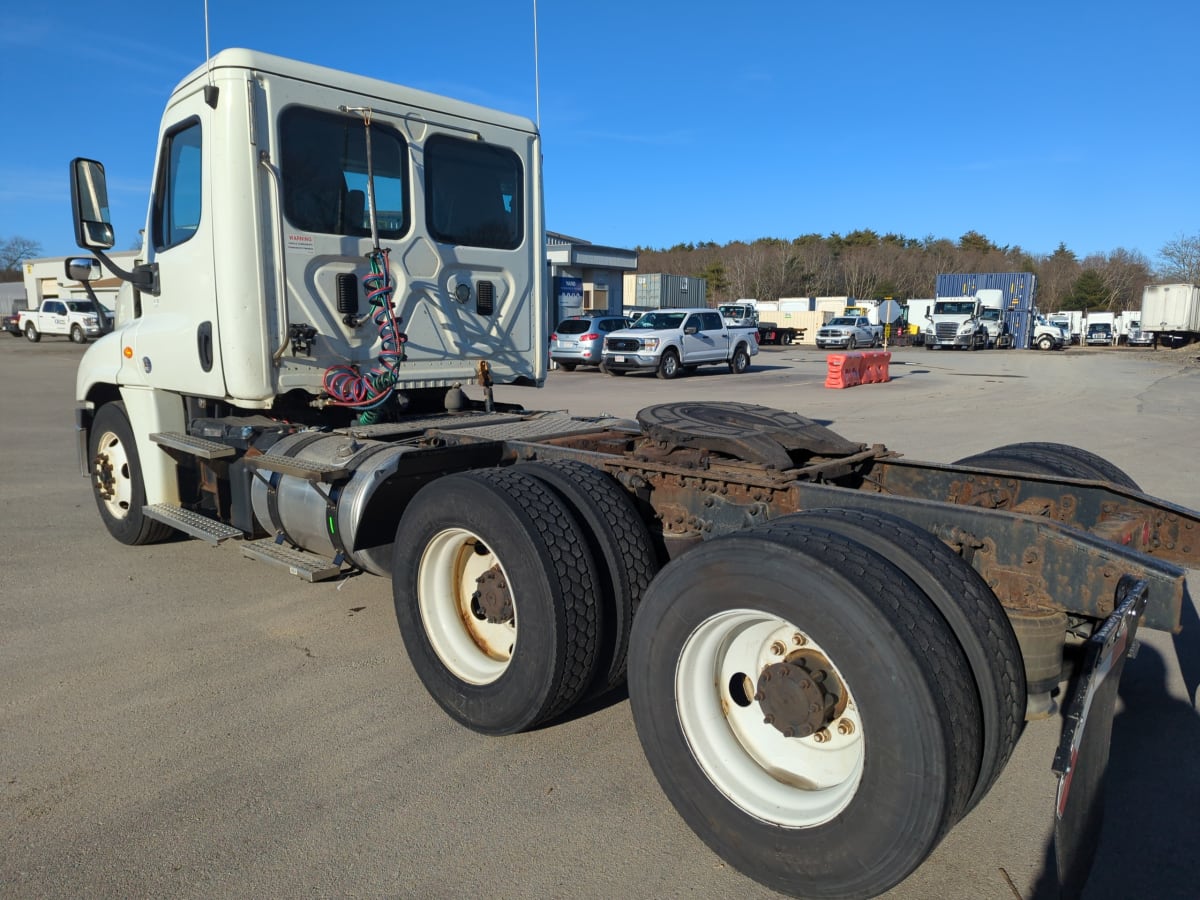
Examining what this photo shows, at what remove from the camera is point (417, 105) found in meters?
5.24

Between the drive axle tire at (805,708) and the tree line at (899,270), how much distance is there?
78790 mm

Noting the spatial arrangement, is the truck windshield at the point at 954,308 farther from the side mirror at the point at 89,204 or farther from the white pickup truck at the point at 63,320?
the side mirror at the point at 89,204

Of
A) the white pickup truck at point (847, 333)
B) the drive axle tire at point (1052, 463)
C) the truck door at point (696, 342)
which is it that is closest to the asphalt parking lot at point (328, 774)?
the drive axle tire at point (1052, 463)

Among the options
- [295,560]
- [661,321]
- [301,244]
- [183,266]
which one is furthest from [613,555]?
[661,321]

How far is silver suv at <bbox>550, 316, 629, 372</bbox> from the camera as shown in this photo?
26125 millimetres

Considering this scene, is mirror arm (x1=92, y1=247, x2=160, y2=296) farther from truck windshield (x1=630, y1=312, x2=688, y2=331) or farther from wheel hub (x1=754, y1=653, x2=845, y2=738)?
truck windshield (x1=630, y1=312, x2=688, y2=331)

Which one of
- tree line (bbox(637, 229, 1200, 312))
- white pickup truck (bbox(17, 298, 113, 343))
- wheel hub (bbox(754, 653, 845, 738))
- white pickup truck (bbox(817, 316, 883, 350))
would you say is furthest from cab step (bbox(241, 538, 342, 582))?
tree line (bbox(637, 229, 1200, 312))

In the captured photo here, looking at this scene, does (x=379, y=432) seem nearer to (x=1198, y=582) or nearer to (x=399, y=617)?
(x=399, y=617)

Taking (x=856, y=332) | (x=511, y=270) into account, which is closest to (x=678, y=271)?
(x=856, y=332)

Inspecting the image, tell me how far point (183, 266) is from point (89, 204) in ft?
2.15

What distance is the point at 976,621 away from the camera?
7.84 feet

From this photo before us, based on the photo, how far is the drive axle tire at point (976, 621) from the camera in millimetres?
2348

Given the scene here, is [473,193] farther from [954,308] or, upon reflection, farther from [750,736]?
[954,308]

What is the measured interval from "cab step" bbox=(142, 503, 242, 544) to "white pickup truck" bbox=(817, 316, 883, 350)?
41666 millimetres
